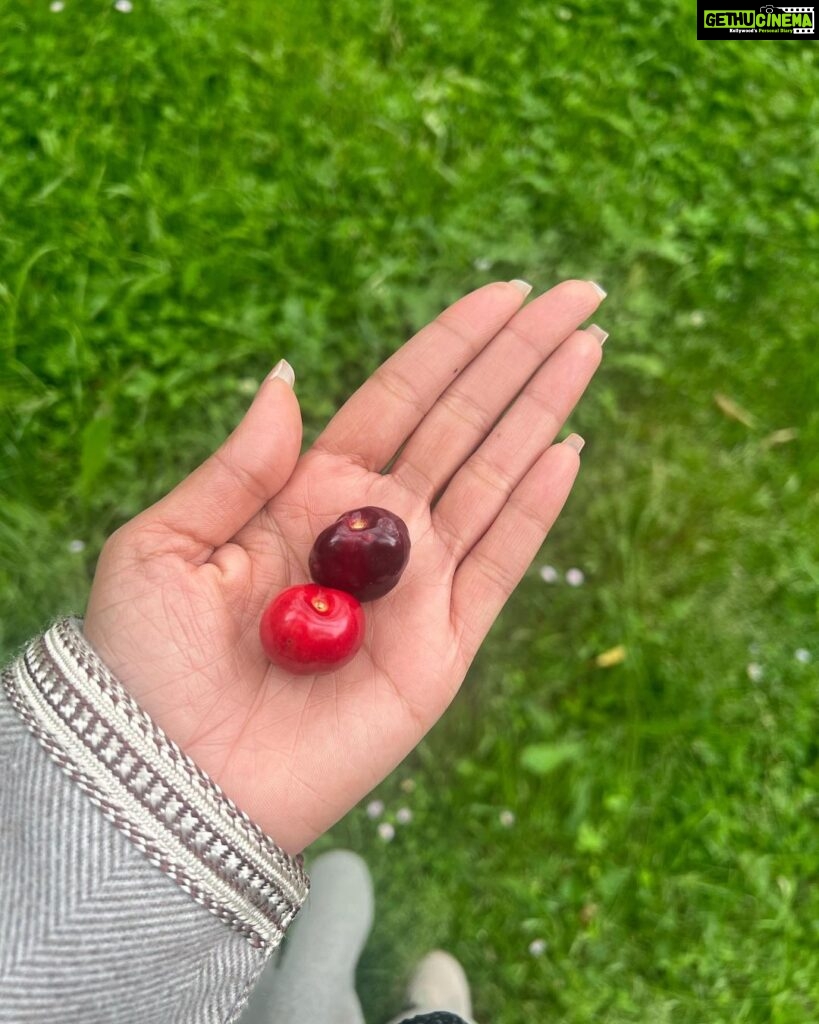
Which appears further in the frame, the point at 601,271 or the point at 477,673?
the point at 601,271

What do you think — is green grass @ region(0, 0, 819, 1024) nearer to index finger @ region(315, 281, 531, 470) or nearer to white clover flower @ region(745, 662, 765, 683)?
white clover flower @ region(745, 662, 765, 683)

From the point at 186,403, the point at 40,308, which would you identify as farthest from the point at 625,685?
the point at 40,308

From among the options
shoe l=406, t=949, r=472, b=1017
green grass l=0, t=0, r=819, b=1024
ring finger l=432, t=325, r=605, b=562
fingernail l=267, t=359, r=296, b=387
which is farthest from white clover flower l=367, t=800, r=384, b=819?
fingernail l=267, t=359, r=296, b=387

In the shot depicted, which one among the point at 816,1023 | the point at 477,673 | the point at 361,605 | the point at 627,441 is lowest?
the point at 816,1023

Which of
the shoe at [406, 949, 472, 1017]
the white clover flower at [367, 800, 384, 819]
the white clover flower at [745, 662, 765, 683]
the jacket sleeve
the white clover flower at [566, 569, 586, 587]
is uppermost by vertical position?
the jacket sleeve

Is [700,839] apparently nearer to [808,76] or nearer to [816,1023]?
[816,1023]
